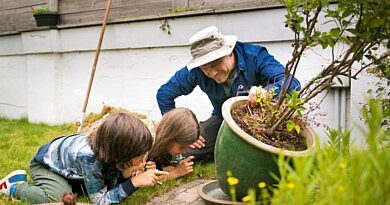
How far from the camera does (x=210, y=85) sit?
3.44m

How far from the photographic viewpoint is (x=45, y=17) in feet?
20.7

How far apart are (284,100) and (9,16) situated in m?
6.16

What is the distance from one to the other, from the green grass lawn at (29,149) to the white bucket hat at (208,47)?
2.64ft

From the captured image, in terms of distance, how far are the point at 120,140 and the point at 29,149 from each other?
91.1 inches

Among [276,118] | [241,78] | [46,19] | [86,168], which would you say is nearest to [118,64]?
[46,19]

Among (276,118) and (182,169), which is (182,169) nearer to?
(182,169)

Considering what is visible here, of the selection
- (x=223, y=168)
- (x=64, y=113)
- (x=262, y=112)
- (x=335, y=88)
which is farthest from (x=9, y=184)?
(x=64, y=113)

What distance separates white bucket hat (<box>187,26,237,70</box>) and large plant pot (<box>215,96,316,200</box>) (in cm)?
66

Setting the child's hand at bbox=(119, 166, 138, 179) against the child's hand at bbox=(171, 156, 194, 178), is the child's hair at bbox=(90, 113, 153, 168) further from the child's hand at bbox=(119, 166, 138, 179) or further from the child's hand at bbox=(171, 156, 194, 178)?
the child's hand at bbox=(171, 156, 194, 178)

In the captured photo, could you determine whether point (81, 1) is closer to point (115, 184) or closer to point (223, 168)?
point (115, 184)

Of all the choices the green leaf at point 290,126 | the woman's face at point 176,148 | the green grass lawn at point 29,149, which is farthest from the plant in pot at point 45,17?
the green leaf at point 290,126

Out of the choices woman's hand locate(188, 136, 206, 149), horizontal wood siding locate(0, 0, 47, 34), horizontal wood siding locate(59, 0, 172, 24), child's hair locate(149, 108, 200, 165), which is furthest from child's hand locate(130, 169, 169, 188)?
horizontal wood siding locate(0, 0, 47, 34)

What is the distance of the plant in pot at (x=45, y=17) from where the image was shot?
630cm

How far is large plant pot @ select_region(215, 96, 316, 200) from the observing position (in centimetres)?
226
